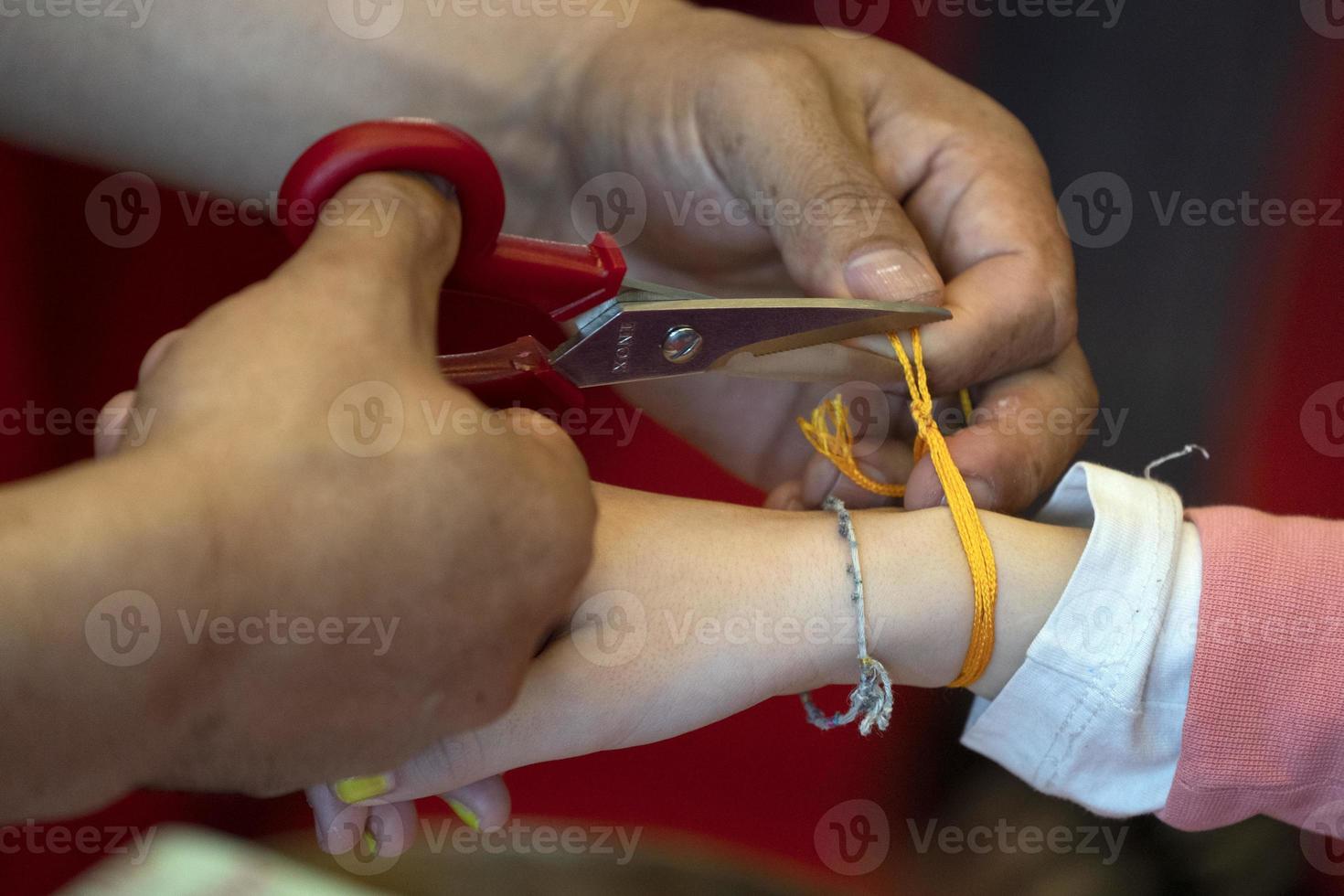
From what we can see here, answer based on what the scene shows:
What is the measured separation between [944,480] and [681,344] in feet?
0.51

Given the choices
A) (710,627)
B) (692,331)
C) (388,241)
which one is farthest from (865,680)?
(388,241)

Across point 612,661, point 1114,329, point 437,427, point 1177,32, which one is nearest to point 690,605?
point 612,661

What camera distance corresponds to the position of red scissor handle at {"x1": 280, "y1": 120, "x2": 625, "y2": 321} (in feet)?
1.47

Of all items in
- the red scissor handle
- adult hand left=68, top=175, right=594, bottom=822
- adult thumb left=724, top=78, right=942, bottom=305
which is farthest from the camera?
adult thumb left=724, top=78, right=942, bottom=305

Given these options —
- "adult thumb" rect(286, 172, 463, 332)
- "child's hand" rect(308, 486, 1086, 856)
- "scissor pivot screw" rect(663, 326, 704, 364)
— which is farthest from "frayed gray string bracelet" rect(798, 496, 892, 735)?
"adult thumb" rect(286, 172, 463, 332)

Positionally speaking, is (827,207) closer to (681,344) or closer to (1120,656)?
(681,344)

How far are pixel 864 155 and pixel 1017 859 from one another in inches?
26.1

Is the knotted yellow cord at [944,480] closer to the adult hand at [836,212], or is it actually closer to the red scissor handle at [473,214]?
the adult hand at [836,212]

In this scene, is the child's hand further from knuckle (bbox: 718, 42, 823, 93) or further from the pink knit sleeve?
knuckle (bbox: 718, 42, 823, 93)

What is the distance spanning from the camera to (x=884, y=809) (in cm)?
113

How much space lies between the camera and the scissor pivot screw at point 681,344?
54 cm

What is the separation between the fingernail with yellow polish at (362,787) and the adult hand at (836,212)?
298 millimetres

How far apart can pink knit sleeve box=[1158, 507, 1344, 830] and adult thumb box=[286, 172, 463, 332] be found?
1.21ft

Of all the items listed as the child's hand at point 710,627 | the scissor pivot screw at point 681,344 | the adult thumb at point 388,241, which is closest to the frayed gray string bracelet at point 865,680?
the child's hand at point 710,627
